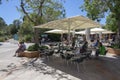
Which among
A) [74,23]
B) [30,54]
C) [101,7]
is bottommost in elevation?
[30,54]

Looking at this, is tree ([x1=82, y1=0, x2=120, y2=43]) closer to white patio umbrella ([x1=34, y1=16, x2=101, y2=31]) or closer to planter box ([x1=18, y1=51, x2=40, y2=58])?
white patio umbrella ([x1=34, y1=16, x2=101, y2=31])

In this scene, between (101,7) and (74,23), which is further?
(101,7)

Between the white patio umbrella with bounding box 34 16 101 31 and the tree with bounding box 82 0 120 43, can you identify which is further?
the tree with bounding box 82 0 120 43

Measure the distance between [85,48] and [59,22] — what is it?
2.10 meters

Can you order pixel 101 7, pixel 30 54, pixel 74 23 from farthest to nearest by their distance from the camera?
pixel 101 7
pixel 30 54
pixel 74 23

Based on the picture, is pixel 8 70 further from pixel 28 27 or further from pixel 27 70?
pixel 28 27

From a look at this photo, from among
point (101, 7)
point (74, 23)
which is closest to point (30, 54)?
point (74, 23)

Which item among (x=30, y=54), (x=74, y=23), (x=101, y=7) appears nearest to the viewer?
(x=74, y=23)

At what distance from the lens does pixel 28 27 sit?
42.7 metres

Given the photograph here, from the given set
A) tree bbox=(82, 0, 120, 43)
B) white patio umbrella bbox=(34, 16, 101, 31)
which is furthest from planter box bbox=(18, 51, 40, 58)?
tree bbox=(82, 0, 120, 43)

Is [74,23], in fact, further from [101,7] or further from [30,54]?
[101,7]

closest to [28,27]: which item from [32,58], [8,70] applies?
[32,58]

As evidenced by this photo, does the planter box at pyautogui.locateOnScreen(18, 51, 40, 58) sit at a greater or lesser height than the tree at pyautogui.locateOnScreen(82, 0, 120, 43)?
lesser

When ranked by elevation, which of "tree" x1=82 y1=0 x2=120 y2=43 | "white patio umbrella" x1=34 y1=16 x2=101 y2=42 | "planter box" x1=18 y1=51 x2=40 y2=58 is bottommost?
"planter box" x1=18 y1=51 x2=40 y2=58
